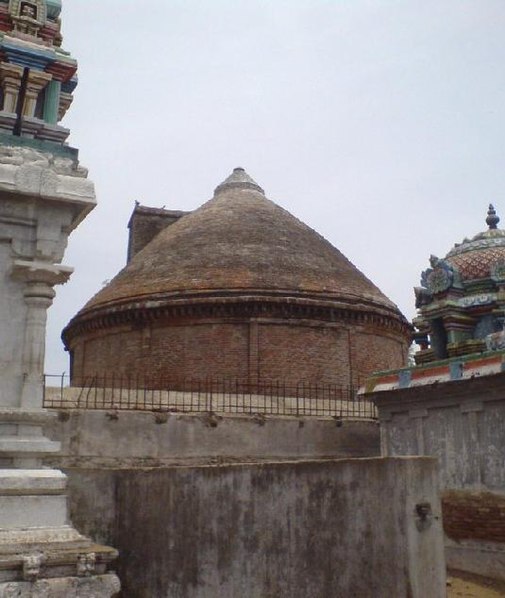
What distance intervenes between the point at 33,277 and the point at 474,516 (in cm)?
934

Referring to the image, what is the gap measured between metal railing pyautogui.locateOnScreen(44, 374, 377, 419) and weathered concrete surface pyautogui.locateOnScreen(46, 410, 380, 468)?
1.30ft

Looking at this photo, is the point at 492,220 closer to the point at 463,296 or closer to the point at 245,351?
the point at 463,296

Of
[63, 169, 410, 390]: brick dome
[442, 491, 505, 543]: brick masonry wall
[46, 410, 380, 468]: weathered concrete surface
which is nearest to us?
[442, 491, 505, 543]: brick masonry wall

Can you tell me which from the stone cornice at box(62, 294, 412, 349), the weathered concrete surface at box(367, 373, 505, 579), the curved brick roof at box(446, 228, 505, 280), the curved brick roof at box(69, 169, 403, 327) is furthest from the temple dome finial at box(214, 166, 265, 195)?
the weathered concrete surface at box(367, 373, 505, 579)

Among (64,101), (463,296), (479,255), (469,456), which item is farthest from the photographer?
(479,255)

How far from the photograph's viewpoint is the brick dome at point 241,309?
20.0 meters

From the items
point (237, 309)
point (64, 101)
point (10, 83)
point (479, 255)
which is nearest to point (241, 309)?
point (237, 309)

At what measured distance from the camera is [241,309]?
792 inches

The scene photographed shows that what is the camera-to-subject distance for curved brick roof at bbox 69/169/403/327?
2056cm

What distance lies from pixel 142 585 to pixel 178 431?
21.6ft

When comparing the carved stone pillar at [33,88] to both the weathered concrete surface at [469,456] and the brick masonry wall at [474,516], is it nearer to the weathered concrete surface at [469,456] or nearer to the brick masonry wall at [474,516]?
the weathered concrete surface at [469,456]

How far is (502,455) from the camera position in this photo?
1166 centimetres

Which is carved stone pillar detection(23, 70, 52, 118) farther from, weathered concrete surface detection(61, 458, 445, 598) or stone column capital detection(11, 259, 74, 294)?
weathered concrete surface detection(61, 458, 445, 598)

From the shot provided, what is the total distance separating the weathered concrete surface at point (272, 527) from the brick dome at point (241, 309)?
1223 centimetres
